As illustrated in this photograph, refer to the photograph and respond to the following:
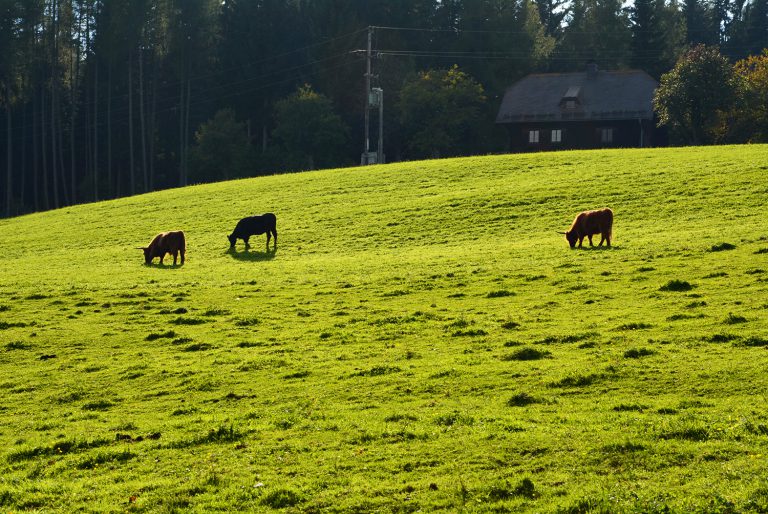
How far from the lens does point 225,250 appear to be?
39.6m

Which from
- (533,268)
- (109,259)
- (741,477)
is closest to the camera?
(741,477)

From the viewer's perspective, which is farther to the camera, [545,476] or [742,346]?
[742,346]

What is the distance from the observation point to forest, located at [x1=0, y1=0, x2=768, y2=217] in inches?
4028

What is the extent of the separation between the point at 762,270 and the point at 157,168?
97.7 m

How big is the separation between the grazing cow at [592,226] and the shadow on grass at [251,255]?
1140 centimetres

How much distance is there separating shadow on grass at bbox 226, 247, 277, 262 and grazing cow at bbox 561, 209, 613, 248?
37.4 feet

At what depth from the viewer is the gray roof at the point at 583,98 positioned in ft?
320

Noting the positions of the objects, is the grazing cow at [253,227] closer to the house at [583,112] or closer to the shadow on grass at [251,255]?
the shadow on grass at [251,255]

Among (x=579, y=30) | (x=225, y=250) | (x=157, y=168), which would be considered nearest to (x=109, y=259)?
(x=225, y=250)

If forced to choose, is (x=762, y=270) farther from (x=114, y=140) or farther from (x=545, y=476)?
(x=114, y=140)

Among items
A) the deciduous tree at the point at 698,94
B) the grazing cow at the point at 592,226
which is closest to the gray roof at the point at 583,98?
the deciduous tree at the point at 698,94

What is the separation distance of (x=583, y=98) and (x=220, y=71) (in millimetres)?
41995

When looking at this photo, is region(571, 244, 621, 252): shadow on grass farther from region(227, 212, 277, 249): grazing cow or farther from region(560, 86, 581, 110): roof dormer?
region(560, 86, 581, 110): roof dormer

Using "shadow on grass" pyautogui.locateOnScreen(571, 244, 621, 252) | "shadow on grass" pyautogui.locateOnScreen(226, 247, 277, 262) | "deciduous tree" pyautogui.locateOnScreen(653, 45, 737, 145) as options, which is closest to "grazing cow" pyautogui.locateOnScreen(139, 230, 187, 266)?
"shadow on grass" pyautogui.locateOnScreen(226, 247, 277, 262)
